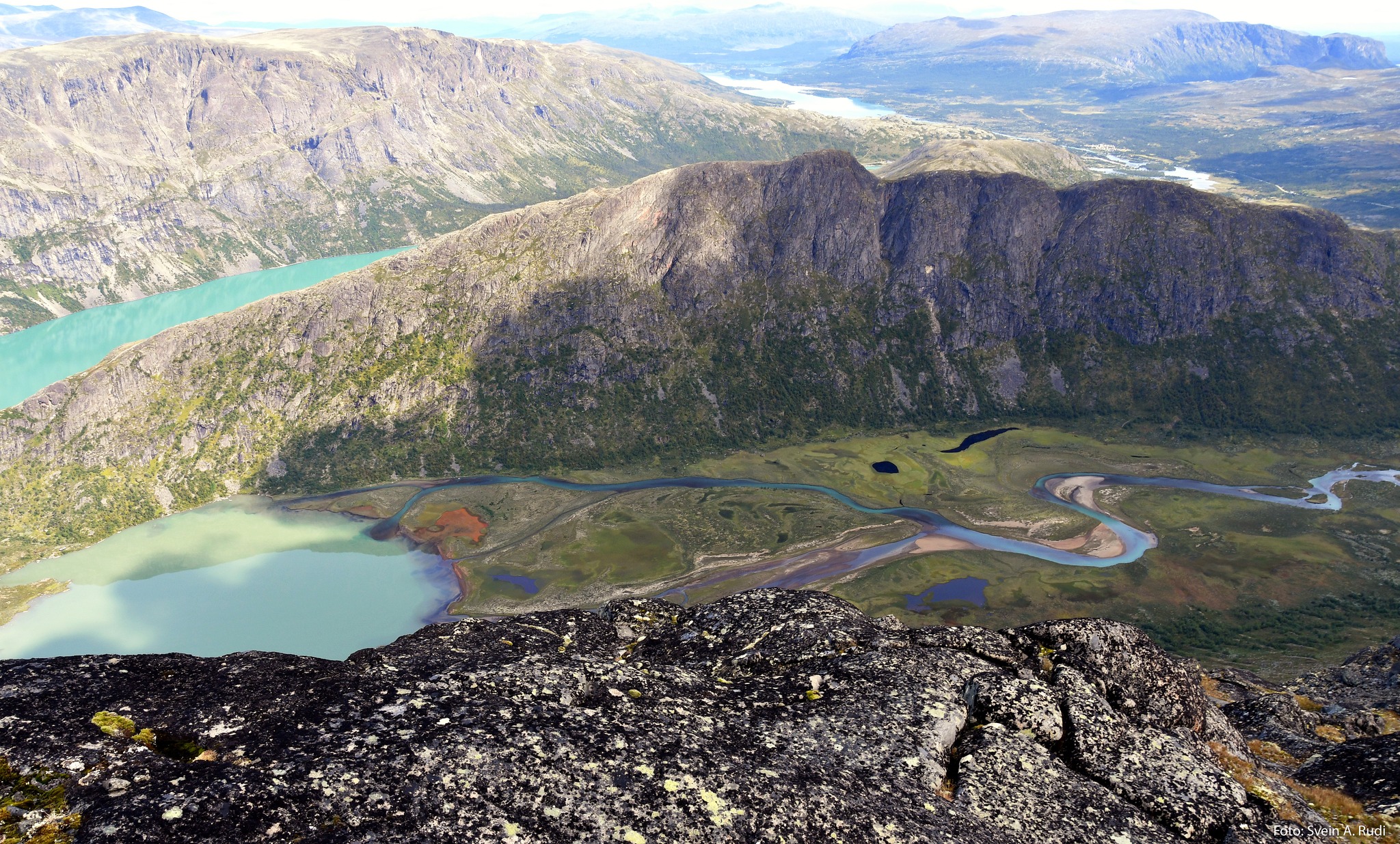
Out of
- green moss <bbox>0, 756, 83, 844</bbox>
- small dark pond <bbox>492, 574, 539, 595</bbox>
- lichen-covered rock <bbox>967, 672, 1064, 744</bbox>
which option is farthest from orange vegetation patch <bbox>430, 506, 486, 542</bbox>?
lichen-covered rock <bbox>967, 672, 1064, 744</bbox>

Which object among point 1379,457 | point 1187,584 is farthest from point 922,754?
point 1379,457

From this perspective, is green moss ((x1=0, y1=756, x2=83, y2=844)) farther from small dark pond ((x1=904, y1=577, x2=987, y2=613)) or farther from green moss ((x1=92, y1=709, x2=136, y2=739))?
small dark pond ((x1=904, y1=577, x2=987, y2=613))

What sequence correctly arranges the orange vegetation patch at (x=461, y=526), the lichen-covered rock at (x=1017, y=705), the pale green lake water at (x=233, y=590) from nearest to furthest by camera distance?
the lichen-covered rock at (x=1017, y=705) → the pale green lake water at (x=233, y=590) → the orange vegetation patch at (x=461, y=526)

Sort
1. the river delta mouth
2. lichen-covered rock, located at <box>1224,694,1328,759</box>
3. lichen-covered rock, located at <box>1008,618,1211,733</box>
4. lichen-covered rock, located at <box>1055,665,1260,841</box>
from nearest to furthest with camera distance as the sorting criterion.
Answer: lichen-covered rock, located at <box>1055,665,1260,841</box>, lichen-covered rock, located at <box>1008,618,1211,733</box>, lichen-covered rock, located at <box>1224,694,1328,759</box>, the river delta mouth

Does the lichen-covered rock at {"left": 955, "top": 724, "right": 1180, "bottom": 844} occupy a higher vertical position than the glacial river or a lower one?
higher

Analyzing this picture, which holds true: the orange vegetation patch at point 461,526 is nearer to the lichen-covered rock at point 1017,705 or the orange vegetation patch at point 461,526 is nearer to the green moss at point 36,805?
the green moss at point 36,805

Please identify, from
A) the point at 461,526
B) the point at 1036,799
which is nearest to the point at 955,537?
the point at 461,526

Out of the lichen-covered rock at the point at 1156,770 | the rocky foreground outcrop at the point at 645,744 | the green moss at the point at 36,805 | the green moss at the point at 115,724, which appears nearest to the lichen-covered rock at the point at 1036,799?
the rocky foreground outcrop at the point at 645,744
